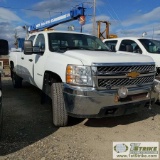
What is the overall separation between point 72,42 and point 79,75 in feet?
5.61

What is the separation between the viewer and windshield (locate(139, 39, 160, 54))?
316 inches

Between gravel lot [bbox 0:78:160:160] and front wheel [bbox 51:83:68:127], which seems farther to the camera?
front wheel [bbox 51:83:68:127]

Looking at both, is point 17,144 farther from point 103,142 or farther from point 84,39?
point 84,39

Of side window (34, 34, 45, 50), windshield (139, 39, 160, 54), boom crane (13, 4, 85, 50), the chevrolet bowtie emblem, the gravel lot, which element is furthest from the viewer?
boom crane (13, 4, 85, 50)

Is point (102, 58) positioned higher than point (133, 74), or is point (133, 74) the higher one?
point (102, 58)

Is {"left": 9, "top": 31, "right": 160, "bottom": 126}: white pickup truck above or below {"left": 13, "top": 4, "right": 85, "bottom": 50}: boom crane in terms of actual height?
below

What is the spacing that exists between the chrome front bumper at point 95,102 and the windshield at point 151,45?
429cm

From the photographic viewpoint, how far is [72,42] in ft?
17.6

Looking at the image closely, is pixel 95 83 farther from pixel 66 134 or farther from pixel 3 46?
pixel 3 46

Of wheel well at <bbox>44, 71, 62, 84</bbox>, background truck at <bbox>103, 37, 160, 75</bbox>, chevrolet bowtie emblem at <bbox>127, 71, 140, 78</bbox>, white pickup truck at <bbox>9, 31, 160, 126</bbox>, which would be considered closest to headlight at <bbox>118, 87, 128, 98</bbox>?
white pickup truck at <bbox>9, 31, 160, 126</bbox>

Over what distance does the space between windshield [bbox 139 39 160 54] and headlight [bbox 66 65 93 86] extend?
15.6 feet

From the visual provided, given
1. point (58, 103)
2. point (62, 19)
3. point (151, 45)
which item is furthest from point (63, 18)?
point (58, 103)

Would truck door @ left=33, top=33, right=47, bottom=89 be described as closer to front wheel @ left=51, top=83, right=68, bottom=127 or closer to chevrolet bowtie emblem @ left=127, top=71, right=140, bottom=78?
front wheel @ left=51, top=83, right=68, bottom=127

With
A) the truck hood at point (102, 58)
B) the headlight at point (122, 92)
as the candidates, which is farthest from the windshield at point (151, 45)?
the headlight at point (122, 92)
